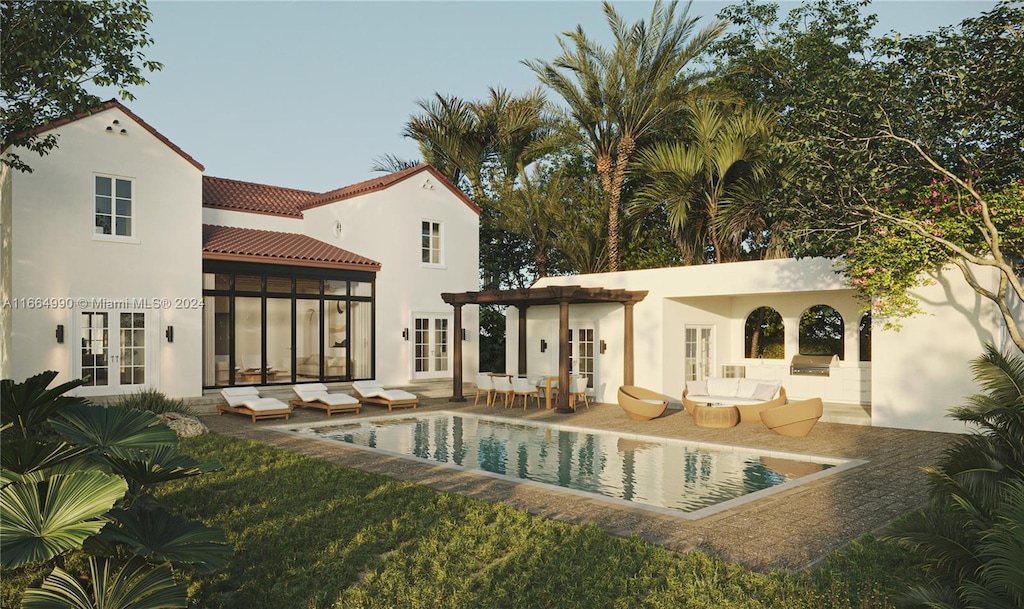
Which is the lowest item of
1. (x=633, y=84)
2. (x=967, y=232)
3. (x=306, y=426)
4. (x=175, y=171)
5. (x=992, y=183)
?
(x=306, y=426)

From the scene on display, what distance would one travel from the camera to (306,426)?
14.2 meters

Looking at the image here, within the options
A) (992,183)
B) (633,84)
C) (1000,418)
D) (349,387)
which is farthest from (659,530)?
(633,84)

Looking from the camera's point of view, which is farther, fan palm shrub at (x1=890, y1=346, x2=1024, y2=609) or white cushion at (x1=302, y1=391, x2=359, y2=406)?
white cushion at (x1=302, y1=391, x2=359, y2=406)

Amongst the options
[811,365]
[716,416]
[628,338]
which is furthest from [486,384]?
[811,365]

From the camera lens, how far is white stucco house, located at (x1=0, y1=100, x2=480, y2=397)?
1478 cm

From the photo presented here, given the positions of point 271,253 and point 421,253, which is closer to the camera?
point 271,253

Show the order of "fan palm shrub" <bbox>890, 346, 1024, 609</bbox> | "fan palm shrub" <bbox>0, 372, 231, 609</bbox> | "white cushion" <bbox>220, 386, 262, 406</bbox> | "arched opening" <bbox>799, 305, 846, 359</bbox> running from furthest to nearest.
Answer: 1. "arched opening" <bbox>799, 305, 846, 359</bbox>
2. "white cushion" <bbox>220, 386, 262, 406</bbox>
3. "fan palm shrub" <bbox>0, 372, 231, 609</bbox>
4. "fan palm shrub" <bbox>890, 346, 1024, 609</bbox>

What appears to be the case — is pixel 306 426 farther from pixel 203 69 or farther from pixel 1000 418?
pixel 1000 418

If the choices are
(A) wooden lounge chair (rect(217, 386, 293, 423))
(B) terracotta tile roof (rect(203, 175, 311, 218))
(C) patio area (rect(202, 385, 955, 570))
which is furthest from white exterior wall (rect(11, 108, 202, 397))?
(C) patio area (rect(202, 385, 955, 570))

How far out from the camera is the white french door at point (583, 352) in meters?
18.8

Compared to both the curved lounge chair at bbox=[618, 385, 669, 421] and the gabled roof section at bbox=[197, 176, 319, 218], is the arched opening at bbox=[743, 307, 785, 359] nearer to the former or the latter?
the curved lounge chair at bbox=[618, 385, 669, 421]

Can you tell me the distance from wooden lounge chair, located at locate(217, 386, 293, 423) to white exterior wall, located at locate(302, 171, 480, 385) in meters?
4.70

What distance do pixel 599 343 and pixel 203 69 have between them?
11.3m

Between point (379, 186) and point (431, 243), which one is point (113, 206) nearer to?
point (379, 186)
